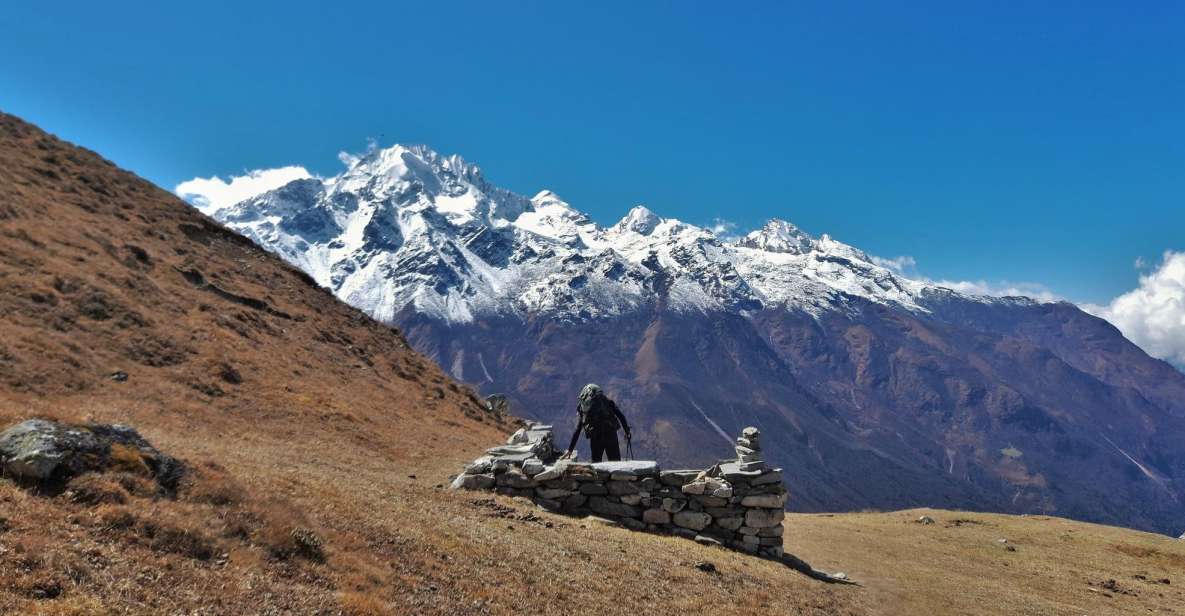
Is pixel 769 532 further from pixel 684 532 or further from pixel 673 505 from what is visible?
pixel 673 505

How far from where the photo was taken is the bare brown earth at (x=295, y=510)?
11312 millimetres

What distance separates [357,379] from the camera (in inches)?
1752

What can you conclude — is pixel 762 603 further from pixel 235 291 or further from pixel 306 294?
pixel 306 294

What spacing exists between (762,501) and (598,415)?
7993 mm

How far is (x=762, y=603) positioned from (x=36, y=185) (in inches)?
2233

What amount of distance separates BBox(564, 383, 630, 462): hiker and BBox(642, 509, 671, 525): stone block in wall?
4480mm

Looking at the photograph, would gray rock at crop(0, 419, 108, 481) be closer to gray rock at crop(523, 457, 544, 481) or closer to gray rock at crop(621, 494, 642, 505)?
gray rock at crop(523, 457, 544, 481)

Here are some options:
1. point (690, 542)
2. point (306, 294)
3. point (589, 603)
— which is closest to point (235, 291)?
point (306, 294)

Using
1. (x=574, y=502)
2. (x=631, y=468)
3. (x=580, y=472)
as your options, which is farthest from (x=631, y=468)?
(x=574, y=502)

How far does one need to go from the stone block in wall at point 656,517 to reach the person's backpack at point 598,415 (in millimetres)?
5348

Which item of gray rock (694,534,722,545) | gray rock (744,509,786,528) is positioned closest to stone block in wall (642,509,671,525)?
gray rock (694,534,722,545)

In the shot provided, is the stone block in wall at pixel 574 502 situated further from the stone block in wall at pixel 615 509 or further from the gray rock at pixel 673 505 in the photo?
the gray rock at pixel 673 505

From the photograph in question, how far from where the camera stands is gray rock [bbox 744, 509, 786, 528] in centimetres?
2398

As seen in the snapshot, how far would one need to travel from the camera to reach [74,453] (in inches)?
496
